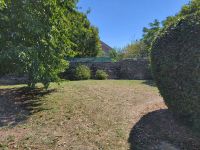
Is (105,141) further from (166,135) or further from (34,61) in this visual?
(34,61)

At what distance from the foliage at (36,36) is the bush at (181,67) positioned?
3946 mm

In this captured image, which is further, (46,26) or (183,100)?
(46,26)

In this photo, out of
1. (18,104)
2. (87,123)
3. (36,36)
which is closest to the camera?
(87,123)

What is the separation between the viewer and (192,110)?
7348 millimetres

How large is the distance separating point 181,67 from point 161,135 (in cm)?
166

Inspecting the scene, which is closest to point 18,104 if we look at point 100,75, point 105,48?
point 100,75

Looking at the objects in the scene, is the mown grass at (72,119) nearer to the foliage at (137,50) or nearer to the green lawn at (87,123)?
the green lawn at (87,123)

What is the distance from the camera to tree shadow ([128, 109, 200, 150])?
721 centimetres

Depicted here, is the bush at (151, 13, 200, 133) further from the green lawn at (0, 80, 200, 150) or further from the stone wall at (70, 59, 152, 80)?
the stone wall at (70, 59, 152, 80)

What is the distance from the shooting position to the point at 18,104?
10484 millimetres

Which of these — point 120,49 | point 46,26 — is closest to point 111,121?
point 46,26

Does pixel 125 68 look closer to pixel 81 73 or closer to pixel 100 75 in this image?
pixel 100 75

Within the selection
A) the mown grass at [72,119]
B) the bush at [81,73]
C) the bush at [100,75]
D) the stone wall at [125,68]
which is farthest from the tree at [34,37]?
the stone wall at [125,68]

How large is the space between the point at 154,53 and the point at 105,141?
2.59m
